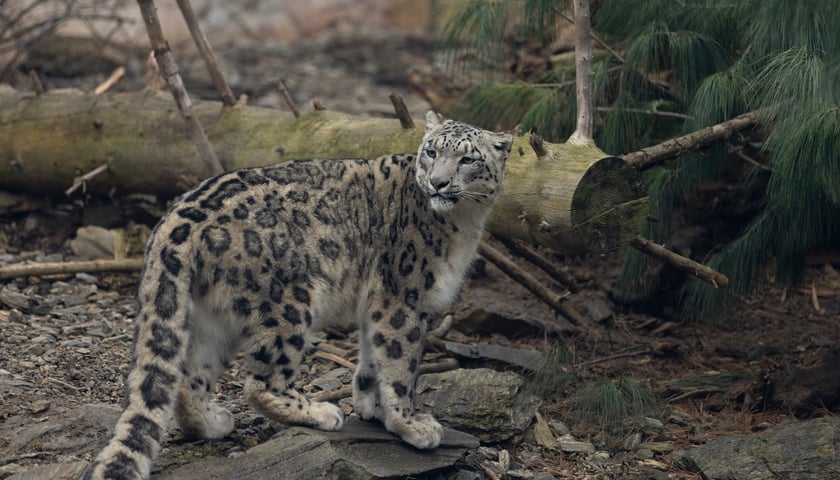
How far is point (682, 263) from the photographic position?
267 inches

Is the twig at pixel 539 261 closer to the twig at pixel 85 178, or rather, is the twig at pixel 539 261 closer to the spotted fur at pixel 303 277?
the spotted fur at pixel 303 277

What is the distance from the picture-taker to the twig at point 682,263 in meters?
6.70

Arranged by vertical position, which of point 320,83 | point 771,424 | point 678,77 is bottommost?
point 771,424

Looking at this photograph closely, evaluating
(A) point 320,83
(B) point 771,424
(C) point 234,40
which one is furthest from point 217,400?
(C) point 234,40

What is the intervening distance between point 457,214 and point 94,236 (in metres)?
4.25

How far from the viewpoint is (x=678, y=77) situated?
7.62 m

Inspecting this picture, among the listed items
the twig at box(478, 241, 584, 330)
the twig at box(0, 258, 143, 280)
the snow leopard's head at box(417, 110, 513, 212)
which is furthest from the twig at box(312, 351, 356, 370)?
the snow leopard's head at box(417, 110, 513, 212)

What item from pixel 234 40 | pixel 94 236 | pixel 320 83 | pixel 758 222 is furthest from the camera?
pixel 234 40

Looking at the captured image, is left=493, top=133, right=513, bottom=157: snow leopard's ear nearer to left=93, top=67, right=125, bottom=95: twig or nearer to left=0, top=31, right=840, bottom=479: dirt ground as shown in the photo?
left=0, top=31, right=840, bottom=479: dirt ground

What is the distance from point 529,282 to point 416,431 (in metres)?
2.40

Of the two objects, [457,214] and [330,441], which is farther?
[457,214]

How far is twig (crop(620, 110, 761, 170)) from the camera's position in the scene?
261 inches

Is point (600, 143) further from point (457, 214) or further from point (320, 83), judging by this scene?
point (320, 83)

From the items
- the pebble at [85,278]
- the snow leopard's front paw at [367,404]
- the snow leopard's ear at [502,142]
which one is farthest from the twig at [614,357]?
Result: the pebble at [85,278]
